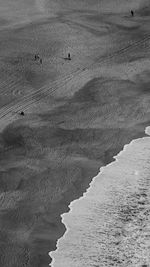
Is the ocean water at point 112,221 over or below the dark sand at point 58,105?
below

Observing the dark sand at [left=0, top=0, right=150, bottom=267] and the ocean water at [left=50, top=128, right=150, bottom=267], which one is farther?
the dark sand at [left=0, top=0, right=150, bottom=267]

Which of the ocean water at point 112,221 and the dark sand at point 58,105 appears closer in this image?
the ocean water at point 112,221

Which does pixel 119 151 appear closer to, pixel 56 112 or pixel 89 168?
pixel 89 168

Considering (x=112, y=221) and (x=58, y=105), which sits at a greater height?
(x=58, y=105)

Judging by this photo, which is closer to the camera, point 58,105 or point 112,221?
point 112,221
